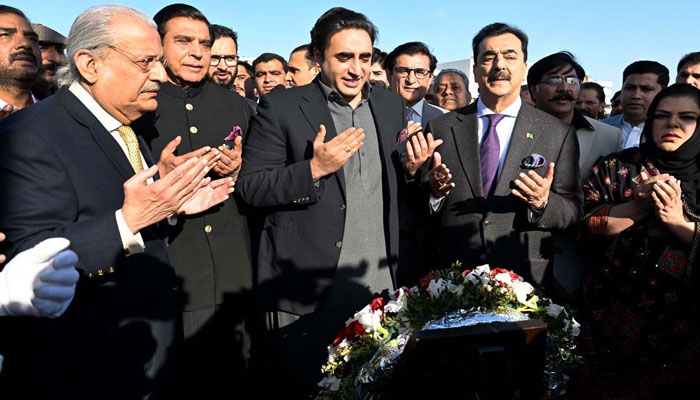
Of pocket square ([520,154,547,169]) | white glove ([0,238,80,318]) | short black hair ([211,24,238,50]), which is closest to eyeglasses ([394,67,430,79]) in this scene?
short black hair ([211,24,238,50])

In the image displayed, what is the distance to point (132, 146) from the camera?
2561 millimetres

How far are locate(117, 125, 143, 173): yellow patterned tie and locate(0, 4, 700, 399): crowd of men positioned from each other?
0.01 metres

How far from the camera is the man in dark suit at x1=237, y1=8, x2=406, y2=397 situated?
3133 mm

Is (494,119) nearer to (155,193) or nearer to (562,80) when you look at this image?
(562,80)

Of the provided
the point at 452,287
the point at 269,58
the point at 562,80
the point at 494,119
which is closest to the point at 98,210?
the point at 452,287

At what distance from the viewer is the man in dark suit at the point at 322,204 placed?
3133mm

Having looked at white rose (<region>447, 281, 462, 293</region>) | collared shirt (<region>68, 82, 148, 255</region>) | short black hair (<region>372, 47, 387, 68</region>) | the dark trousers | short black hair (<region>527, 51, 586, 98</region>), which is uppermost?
short black hair (<region>372, 47, 387, 68</region>)

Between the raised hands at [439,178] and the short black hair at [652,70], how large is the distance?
3320 millimetres

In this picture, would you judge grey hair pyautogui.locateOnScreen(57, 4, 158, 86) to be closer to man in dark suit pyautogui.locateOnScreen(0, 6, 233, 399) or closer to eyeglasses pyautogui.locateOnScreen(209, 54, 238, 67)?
man in dark suit pyautogui.locateOnScreen(0, 6, 233, 399)

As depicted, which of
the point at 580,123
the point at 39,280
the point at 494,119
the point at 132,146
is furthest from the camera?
the point at 580,123

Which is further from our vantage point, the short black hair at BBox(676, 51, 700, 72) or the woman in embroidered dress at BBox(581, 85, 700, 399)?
the short black hair at BBox(676, 51, 700, 72)

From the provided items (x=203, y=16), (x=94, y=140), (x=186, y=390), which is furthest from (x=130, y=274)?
(x=203, y=16)

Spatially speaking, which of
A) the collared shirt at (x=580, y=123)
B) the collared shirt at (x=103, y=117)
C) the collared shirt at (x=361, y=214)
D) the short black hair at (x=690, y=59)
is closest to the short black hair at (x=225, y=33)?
the collared shirt at (x=361, y=214)

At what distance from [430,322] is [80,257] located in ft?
4.45
